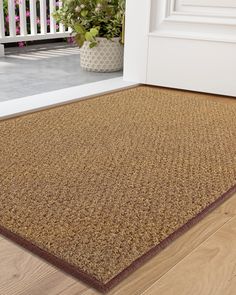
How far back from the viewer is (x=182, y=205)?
2.43 ft

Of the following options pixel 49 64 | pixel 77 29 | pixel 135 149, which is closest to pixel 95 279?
pixel 135 149

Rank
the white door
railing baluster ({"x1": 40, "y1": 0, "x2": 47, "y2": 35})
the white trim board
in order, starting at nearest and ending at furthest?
the white trim board → the white door → railing baluster ({"x1": 40, "y1": 0, "x2": 47, "y2": 35})

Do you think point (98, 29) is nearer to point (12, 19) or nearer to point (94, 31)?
point (94, 31)

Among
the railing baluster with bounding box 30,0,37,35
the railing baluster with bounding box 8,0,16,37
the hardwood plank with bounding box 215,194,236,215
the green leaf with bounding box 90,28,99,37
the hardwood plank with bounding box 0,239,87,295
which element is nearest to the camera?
the hardwood plank with bounding box 0,239,87,295

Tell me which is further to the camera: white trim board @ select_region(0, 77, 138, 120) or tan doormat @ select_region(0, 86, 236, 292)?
white trim board @ select_region(0, 77, 138, 120)

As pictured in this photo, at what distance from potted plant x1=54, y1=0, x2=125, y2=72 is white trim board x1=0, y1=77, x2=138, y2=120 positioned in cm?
19

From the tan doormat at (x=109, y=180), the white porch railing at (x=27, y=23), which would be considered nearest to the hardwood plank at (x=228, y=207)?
the tan doormat at (x=109, y=180)

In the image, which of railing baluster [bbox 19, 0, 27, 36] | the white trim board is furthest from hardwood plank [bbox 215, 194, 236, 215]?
railing baluster [bbox 19, 0, 27, 36]

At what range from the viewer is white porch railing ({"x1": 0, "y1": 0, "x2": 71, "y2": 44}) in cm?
260

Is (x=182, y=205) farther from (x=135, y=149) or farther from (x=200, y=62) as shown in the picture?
(x=200, y=62)

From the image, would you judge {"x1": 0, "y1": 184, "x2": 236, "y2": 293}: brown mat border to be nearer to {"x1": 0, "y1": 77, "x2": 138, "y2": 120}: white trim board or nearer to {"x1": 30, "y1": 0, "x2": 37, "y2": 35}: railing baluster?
{"x1": 0, "y1": 77, "x2": 138, "y2": 120}: white trim board

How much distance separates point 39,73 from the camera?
1936 mm

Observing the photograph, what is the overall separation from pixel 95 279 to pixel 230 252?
0.21 m

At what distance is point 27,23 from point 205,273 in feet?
8.79
